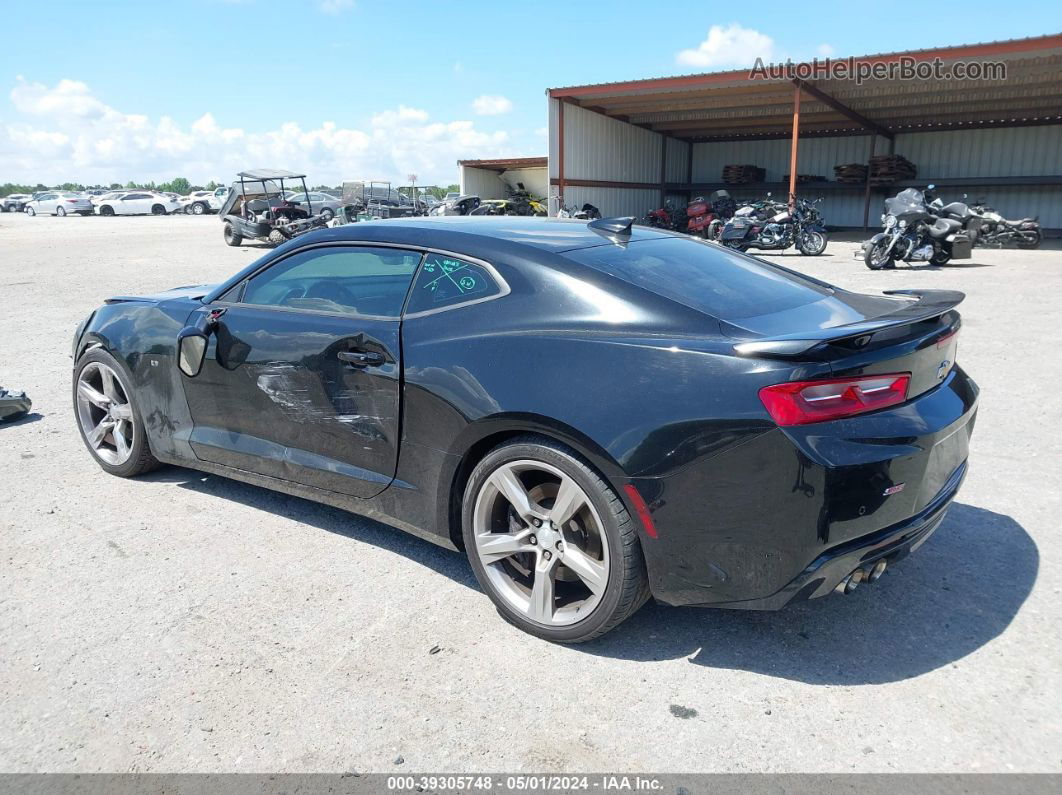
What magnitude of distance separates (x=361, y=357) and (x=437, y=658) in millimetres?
1238

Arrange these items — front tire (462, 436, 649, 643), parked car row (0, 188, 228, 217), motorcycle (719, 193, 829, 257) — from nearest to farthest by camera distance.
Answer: front tire (462, 436, 649, 643), motorcycle (719, 193, 829, 257), parked car row (0, 188, 228, 217)

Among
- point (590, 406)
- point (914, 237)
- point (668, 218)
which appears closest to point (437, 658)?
point (590, 406)

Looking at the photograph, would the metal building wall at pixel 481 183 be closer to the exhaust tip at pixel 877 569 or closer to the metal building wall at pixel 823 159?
the metal building wall at pixel 823 159

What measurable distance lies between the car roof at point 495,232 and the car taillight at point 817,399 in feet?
3.54

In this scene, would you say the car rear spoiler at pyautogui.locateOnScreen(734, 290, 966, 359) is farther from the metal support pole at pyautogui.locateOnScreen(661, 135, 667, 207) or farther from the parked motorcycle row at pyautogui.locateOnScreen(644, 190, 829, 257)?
the metal support pole at pyautogui.locateOnScreen(661, 135, 667, 207)

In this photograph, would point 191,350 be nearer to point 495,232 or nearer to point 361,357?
point 361,357

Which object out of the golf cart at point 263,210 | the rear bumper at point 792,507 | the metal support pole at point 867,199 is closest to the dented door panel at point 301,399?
the rear bumper at point 792,507

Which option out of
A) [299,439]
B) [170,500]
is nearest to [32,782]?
[299,439]

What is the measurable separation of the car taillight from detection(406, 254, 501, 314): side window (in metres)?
1.15

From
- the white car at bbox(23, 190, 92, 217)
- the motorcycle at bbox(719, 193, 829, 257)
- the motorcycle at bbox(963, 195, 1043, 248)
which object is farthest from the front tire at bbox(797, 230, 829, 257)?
the white car at bbox(23, 190, 92, 217)

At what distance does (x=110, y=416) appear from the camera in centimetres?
456

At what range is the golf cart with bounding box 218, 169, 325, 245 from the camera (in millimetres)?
20938

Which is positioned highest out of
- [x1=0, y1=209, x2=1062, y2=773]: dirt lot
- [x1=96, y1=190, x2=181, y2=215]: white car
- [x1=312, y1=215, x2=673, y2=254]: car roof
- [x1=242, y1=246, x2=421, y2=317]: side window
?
[x1=96, y1=190, x2=181, y2=215]: white car

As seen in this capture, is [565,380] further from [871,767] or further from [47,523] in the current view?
[47,523]
